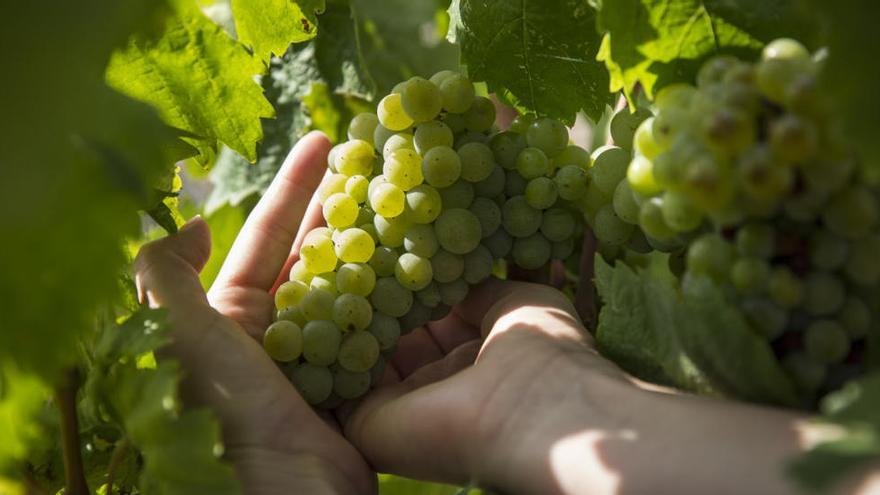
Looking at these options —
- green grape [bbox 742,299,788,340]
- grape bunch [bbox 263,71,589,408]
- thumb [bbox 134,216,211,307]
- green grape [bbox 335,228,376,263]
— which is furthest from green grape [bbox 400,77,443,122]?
green grape [bbox 742,299,788,340]

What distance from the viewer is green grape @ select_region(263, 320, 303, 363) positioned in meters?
0.68

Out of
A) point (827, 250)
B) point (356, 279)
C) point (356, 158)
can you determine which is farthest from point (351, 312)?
point (827, 250)

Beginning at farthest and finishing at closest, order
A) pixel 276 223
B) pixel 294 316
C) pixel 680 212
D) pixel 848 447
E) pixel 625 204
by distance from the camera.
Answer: pixel 276 223
pixel 294 316
pixel 625 204
pixel 680 212
pixel 848 447

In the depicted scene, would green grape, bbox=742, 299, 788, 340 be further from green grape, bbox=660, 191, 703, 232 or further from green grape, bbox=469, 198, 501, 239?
green grape, bbox=469, 198, 501, 239

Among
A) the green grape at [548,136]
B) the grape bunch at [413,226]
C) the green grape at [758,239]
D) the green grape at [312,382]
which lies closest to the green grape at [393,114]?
the grape bunch at [413,226]

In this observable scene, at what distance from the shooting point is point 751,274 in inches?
18.6

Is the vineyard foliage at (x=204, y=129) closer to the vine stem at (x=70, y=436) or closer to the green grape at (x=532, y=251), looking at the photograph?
the vine stem at (x=70, y=436)

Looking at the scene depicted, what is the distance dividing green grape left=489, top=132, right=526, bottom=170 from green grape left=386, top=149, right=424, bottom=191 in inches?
2.8

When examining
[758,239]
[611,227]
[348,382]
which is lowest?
[348,382]

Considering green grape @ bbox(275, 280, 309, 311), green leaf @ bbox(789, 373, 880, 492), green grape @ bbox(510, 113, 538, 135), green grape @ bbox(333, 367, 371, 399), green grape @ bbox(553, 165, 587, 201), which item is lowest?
green grape @ bbox(333, 367, 371, 399)

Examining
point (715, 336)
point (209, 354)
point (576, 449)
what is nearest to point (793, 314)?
point (715, 336)

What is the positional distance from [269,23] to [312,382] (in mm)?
302

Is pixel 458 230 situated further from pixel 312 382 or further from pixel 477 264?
pixel 312 382

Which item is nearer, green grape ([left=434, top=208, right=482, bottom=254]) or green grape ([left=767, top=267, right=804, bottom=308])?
green grape ([left=767, top=267, right=804, bottom=308])
